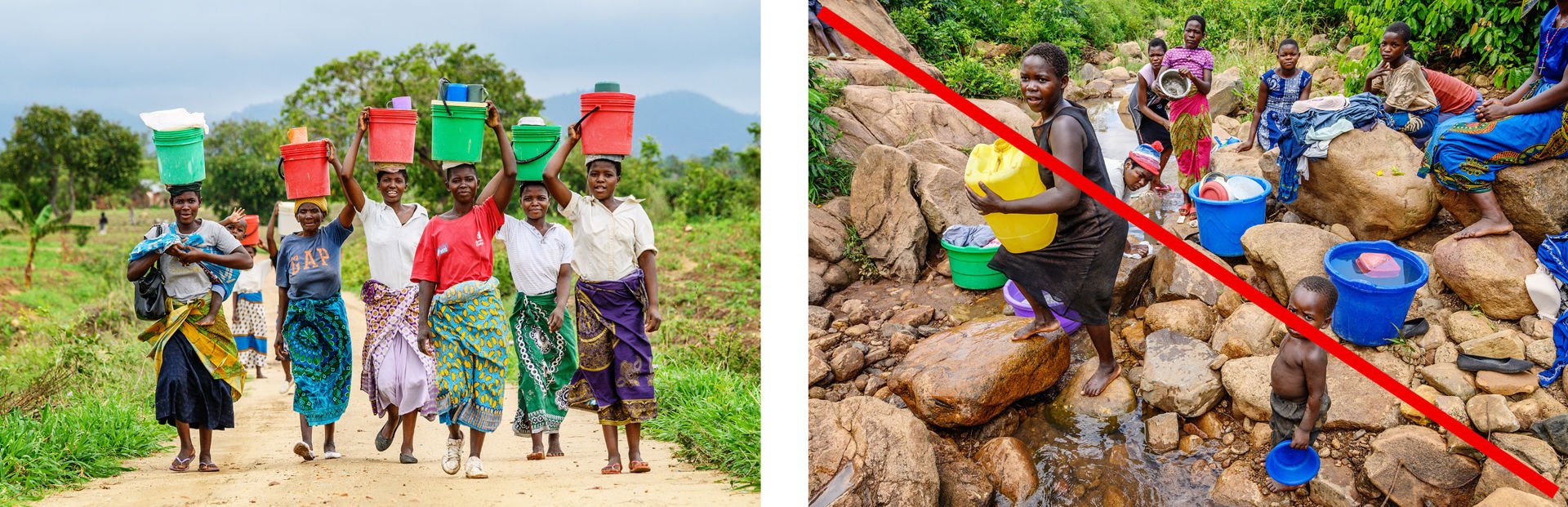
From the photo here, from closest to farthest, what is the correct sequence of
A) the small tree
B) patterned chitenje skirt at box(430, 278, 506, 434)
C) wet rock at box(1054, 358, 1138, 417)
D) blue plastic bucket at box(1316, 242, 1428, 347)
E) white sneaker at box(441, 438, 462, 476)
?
1. blue plastic bucket at box(1316, 242, 1428, 347)
2. wet rock at box(1054, 358, 1138, 417)
3. patterned chitenje skirt at box(430, 278, 506, 434)
4. white sneaker at box(441, 438, 462, 476)
5. the small tree

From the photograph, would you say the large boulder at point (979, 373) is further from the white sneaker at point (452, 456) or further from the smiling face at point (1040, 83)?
the white sneaker at point (452, 456)

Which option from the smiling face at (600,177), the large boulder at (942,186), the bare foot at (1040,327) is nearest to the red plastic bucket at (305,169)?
the smiling face at (600,177)

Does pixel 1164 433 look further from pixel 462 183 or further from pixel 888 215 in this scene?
pixel 462 183

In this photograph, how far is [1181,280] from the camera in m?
3.26

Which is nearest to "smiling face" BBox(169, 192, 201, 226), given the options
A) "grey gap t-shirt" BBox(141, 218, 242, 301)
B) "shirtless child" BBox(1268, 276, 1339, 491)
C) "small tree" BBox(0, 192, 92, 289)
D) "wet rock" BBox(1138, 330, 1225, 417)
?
"grey gap t-shirt" BBox(141, 218, 242, 301)

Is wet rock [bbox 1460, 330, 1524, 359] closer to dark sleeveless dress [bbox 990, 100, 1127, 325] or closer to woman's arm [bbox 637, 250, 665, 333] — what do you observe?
dark sleeveless dress [bbox 990, 100, 1127, 325]

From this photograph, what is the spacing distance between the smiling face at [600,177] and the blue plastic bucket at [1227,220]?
77.3 inches

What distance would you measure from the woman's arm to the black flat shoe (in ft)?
8.36

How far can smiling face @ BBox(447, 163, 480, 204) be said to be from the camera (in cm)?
352

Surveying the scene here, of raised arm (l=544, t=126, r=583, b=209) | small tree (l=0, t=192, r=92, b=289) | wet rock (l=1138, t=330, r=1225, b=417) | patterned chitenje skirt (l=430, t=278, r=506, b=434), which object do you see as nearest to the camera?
wet rock (l=1138, t=330, r=1225, b=417)

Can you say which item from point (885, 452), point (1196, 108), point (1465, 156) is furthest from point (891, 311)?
point (1465, 156)

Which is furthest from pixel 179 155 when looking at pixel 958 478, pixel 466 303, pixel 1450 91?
pixel 1450 91

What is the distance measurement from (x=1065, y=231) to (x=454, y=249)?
2112 mm

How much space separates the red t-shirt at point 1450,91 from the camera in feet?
9.61
